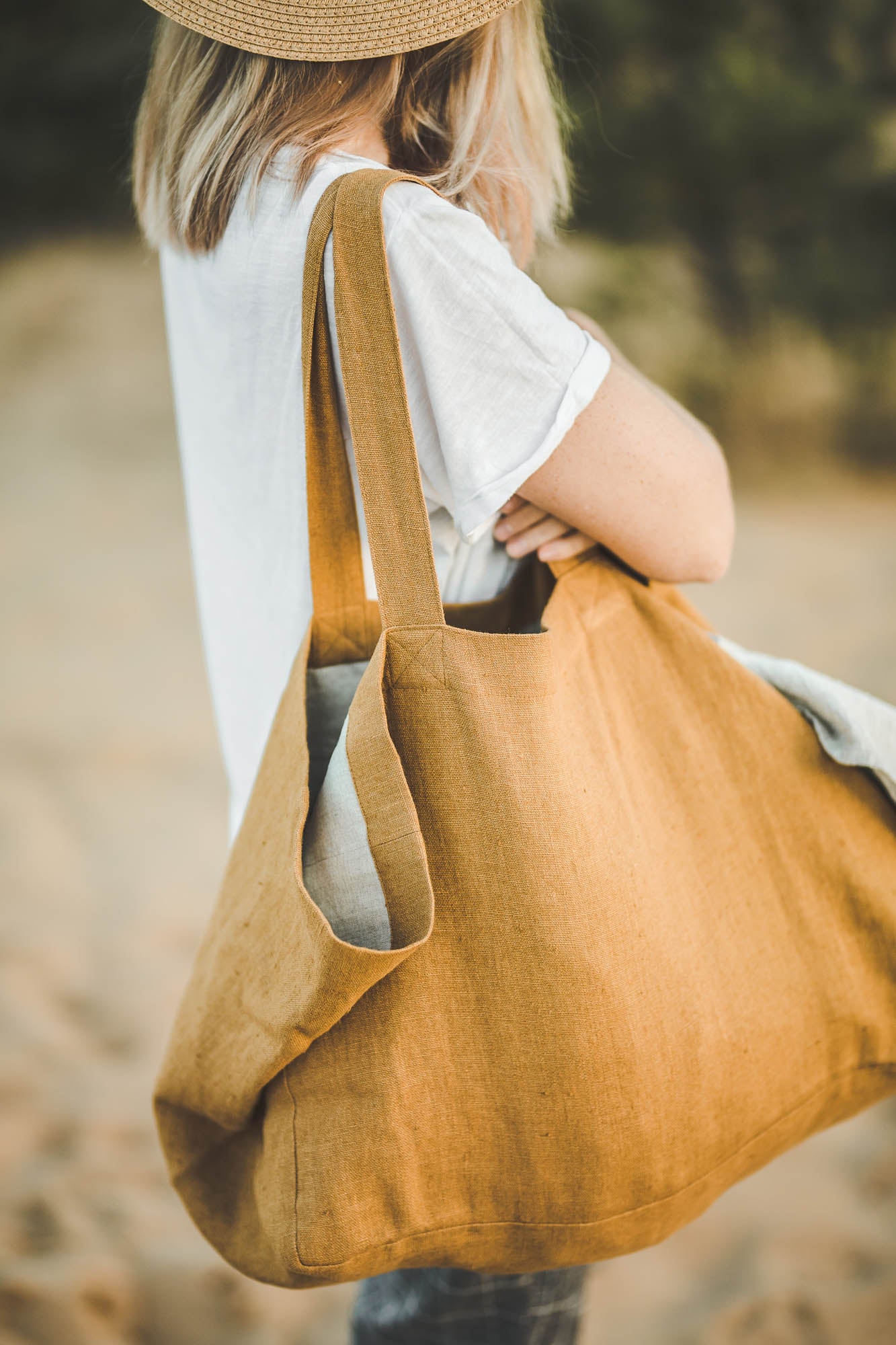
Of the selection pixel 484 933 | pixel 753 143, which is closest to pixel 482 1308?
pixel 484 933

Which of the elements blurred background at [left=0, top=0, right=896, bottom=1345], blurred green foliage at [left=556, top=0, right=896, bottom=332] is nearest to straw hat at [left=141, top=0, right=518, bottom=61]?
blurred background at [left=0, top=0, right=896, bottom=1345]

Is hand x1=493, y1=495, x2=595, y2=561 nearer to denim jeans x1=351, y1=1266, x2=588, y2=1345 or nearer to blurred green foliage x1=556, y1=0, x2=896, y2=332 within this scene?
denim jeans x1=351, y1=1266, x2=588, y2=1345

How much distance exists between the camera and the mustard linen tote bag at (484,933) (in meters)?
0.78

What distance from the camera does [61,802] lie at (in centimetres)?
299

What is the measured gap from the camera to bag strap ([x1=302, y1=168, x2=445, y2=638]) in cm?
75

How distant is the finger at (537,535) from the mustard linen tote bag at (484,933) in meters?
0.04

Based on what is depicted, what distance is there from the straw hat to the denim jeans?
3.94 feet

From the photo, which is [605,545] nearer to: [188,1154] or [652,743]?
[652,743]

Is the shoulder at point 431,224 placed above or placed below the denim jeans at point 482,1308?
above

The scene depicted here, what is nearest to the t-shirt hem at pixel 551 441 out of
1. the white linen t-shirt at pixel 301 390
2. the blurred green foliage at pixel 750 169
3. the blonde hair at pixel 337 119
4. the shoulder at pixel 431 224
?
the white linen t-shirt at pixel 301 390

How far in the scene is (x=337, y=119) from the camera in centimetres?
84

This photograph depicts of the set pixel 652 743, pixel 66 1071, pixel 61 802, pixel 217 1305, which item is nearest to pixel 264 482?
pixel 652 743

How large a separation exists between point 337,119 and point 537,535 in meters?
0.38

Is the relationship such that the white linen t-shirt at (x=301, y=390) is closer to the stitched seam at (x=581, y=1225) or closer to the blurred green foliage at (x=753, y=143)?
the stitched seam at (x=581, y=1225)
